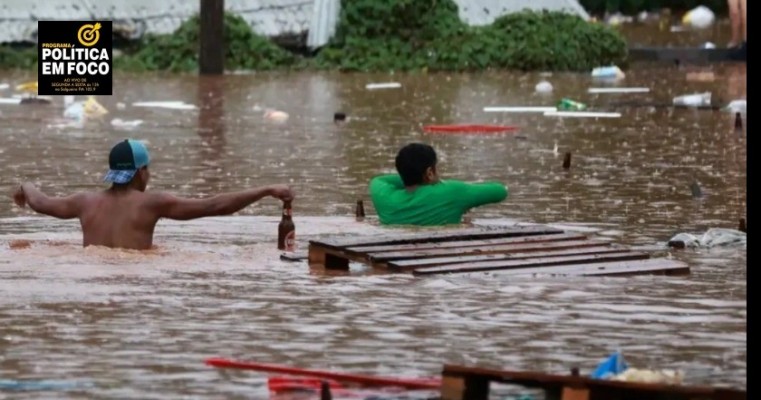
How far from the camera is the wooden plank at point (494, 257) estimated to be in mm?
10734

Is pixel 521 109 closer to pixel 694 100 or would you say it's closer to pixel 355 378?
pixel 694 100

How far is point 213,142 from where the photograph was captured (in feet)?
63.0

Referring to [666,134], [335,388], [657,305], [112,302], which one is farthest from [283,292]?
[666,134]

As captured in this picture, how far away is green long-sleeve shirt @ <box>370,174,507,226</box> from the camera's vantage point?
12.6 metres

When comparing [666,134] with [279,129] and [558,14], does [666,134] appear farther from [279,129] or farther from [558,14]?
[558,14]

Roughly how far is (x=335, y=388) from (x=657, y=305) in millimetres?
2499

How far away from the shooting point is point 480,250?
11.1 metres

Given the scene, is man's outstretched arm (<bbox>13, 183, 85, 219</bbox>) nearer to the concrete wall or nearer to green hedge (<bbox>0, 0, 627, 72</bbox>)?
green hedge (<bbox>0, 0, 627, 72</bbox>)

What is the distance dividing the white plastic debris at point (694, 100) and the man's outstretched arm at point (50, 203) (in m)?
12.8

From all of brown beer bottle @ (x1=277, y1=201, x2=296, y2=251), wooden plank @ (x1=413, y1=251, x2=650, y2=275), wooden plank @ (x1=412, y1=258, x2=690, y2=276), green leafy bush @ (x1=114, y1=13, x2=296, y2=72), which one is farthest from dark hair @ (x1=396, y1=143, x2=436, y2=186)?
green leafy bush @ (x1=114, y1=13, x2=296, y2=72)

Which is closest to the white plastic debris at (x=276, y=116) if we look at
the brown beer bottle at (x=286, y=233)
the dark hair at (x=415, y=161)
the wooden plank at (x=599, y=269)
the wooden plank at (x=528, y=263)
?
the dark hair at (x=415, y=161)

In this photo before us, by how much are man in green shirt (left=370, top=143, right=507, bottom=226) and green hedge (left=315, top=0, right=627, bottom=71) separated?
56.2 ft

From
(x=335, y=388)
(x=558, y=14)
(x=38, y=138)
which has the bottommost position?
(x=335, y=388)

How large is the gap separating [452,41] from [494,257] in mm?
19775
